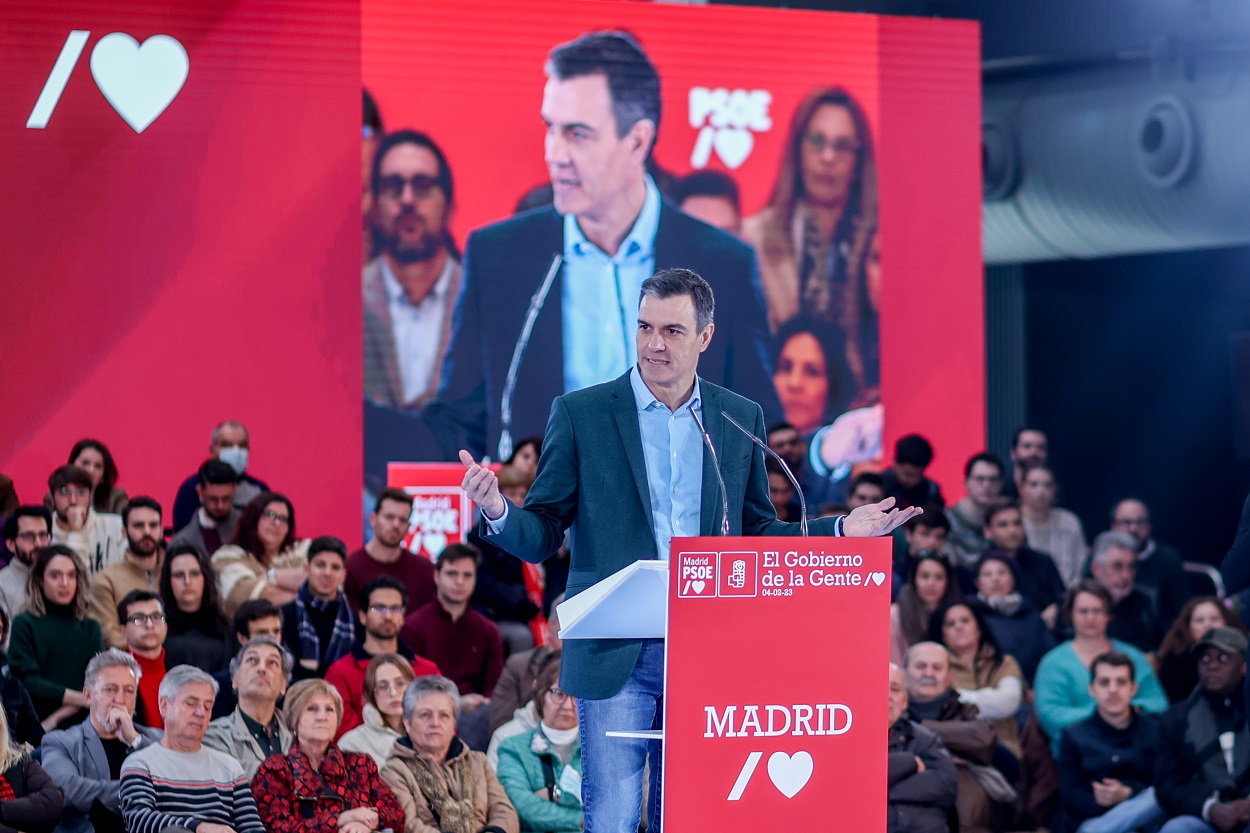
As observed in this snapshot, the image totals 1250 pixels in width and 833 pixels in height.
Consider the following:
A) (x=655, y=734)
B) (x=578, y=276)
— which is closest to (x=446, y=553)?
(x=578, y=276)

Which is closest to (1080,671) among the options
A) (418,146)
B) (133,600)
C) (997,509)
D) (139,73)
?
(997,509)

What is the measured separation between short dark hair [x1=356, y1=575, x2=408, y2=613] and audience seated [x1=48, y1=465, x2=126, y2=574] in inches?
39.2

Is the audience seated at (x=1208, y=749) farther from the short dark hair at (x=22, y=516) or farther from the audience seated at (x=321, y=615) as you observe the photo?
the short dark hair at (x=22, y=516)

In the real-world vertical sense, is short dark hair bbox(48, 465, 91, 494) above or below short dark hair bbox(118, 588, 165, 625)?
above

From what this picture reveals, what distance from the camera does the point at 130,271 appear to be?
728 cm

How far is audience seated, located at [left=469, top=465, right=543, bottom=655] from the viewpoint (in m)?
6.25

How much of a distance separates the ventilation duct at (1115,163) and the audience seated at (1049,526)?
6.33 ft

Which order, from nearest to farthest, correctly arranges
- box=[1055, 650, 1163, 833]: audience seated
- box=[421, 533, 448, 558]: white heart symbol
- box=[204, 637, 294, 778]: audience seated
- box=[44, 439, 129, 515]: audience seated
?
box=[204, 637, 294, 778]: audience seated, box=[1055, 650, 1163, 833]: audience seated, box=[44, 439, 129, 515]: audience seated, box=[421, 533, 448, 558]: white heart symbol

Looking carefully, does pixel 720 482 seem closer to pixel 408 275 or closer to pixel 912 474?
pixel 912 474

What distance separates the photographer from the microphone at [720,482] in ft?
8.66

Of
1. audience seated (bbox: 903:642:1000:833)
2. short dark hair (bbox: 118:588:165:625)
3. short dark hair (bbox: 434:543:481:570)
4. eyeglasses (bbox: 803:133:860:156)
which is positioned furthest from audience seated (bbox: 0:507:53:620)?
eyeglasses (bbox: 803:133:860:156)

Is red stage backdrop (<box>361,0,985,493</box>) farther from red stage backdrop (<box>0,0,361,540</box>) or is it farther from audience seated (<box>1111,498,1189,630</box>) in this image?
audience seated (<box>1111,498,1189,630</box>)

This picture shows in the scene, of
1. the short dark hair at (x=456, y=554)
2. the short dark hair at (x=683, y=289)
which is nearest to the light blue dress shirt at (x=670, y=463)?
the short dark hair at (x=683, y=289)

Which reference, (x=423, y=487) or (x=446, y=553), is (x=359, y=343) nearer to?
(x=423, y=487)
